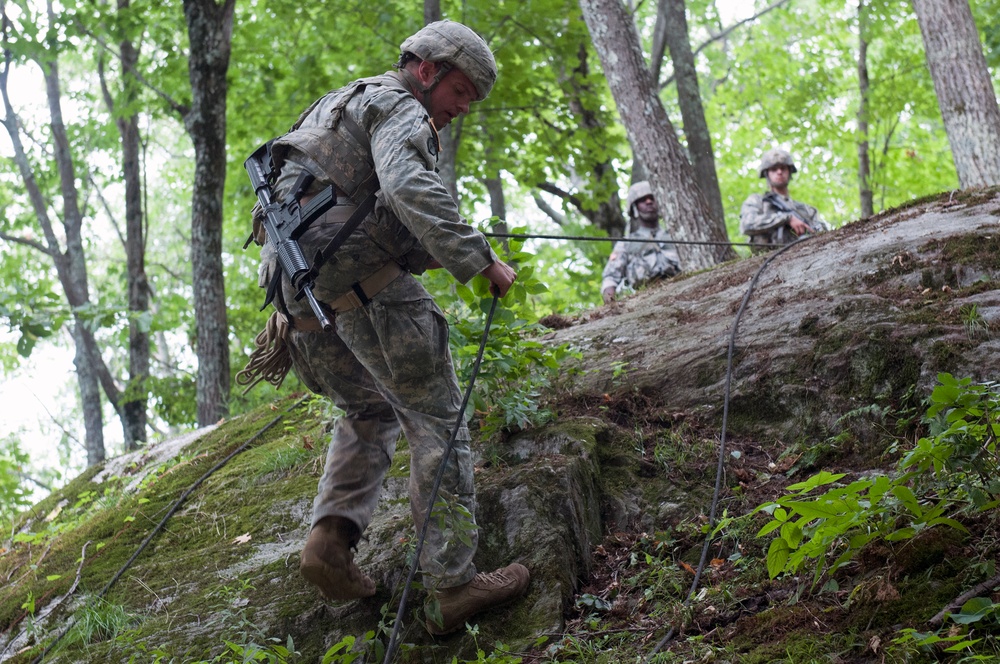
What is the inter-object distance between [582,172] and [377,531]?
9868 mm

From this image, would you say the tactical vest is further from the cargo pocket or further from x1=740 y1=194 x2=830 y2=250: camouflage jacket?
x1=740 y1=194 x2=830 y2=250: camouflage jacket

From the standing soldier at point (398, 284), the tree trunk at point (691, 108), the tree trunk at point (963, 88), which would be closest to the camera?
the standing soldier at point (398, 284)

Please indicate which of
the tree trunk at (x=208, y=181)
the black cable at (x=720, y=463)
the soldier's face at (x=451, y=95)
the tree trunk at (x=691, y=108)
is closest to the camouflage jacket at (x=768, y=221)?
the tree trunk at (x=691, y=108)

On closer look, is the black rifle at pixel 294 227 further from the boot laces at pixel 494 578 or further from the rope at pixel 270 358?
the boot laces at pixel 494 578

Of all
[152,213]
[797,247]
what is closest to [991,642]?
[797,247]

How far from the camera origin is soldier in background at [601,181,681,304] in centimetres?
981

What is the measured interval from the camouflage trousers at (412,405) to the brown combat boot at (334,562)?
5 centimetres

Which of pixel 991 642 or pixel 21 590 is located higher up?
pixel 21 590

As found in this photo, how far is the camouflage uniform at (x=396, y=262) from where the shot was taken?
3387 mm

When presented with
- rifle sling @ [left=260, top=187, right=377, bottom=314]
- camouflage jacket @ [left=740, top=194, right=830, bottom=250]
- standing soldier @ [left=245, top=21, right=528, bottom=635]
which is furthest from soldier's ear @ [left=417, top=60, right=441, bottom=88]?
camouflage jacket @ [left=740, top=194, right=830, bottom=250]

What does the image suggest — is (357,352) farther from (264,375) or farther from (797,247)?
(797,247)

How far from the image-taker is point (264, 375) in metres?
4.14

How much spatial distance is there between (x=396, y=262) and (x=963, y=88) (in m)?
7.71

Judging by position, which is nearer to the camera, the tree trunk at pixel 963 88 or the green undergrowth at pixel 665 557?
the green undergrowth at pixel 665 557
